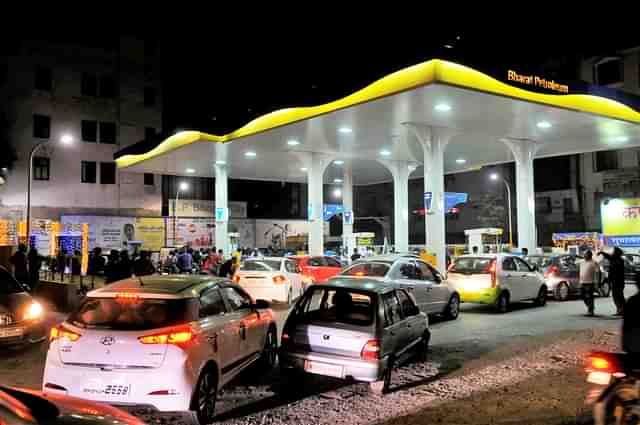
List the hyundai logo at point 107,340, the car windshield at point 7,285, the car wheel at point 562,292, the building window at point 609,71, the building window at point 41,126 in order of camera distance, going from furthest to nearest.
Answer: the building window at point 609,71, the building window at point 41,126, the car wheel at point 562,292, the car windshield at point 7,285, the hyundai logo at point 107,340

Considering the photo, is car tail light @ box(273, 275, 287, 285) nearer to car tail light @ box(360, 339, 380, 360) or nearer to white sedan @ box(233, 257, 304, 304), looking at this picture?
white sedan @ box(233, 257, 304, 304)

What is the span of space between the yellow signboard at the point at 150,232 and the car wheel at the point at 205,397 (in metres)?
34.8

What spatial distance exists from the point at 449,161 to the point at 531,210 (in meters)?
7.40

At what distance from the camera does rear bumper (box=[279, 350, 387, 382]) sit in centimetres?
669

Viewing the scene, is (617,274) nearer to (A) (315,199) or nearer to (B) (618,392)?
(B) (618,392)

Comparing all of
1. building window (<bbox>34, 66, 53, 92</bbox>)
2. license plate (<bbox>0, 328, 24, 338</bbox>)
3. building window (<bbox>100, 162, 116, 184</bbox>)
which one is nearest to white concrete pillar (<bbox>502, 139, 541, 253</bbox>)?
license plate (<bbox>0, 328, 24, 338</bbox>)

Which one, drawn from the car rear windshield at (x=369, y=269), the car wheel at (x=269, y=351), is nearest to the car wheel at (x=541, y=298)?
the car rear windshield at (x=369, y=269)

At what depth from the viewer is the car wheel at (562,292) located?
1803cm

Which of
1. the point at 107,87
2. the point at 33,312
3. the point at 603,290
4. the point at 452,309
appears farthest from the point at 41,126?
the point at 603,290

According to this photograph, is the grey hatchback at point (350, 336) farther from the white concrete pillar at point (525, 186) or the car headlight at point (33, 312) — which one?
the white concrete pillar at point (525, 186)

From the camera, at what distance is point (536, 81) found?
16500mm

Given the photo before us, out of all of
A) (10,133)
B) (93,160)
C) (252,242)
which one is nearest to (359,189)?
(252,242)

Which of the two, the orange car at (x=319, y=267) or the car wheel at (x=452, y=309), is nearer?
the car wheel at (x=452, y=309)

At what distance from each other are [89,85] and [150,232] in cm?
1269
